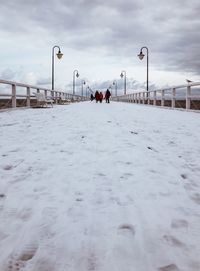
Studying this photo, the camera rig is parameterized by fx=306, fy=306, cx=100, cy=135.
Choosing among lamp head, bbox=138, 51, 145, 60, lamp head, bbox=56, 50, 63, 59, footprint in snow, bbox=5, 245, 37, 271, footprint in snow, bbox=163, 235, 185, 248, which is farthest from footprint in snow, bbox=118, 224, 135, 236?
lamp head, bbox=138, 51, 145, 60

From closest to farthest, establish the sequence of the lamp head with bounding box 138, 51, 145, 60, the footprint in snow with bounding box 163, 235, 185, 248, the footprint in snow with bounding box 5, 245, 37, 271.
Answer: the footprint in snow with bounding box 5, 245, 37, 271 → the footprint in snow with bounding box 163, 235, 185, 248 → the lamp head with bounding box 138, 51, 145, 60

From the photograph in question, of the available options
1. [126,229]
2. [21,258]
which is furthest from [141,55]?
[21,258]

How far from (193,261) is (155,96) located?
873 inches

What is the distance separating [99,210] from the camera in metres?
2.43

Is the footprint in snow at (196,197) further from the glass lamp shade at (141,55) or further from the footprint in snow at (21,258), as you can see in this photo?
the glass lamp shade at (141,55)

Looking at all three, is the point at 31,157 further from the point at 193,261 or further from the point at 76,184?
the point at 193,261

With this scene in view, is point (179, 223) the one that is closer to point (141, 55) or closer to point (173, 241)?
point (173, 241)

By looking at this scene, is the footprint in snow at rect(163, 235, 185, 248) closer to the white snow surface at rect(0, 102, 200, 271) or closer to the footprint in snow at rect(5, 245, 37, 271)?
the white snow surface at rect(0, 102, 200, 271)

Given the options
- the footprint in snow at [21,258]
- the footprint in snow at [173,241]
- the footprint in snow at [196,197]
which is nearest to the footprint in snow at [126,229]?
the footprint in snow at [173,241]

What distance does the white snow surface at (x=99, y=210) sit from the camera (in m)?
1.76

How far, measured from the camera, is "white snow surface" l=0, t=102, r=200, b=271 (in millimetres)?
1765

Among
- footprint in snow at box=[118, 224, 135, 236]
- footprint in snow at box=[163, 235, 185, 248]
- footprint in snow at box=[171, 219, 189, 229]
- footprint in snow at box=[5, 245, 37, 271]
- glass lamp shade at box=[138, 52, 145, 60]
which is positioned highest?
glass lamp shade at box=[138, 52, 145, 60]

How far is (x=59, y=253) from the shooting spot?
1.80m

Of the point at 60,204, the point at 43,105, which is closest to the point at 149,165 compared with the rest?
the point at 60,204
